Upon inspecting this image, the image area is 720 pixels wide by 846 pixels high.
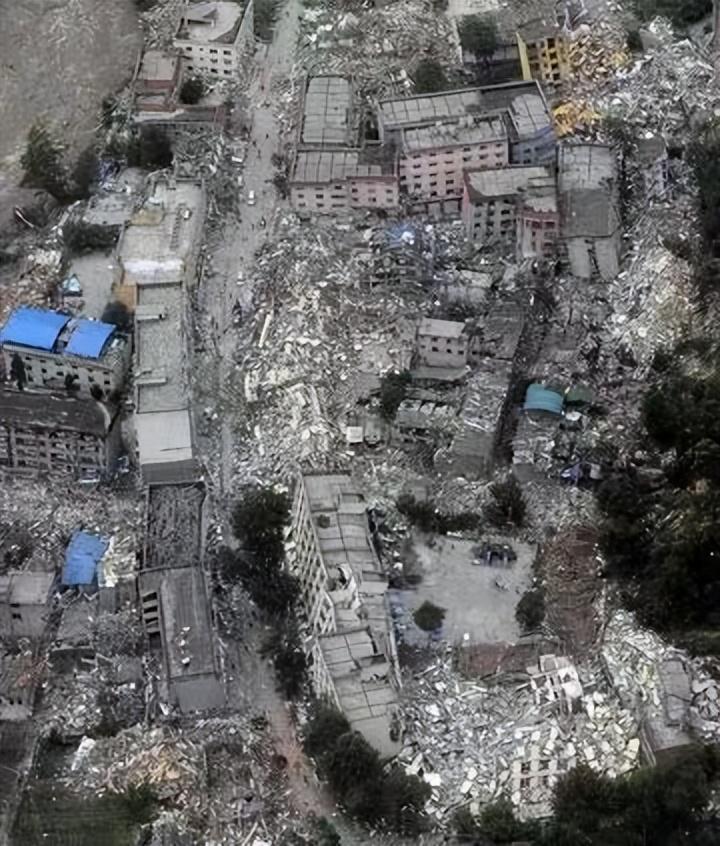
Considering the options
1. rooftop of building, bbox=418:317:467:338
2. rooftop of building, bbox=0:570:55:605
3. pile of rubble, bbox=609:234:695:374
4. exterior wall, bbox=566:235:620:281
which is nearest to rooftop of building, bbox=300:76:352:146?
exterior wall, bbox=566:235:620:281

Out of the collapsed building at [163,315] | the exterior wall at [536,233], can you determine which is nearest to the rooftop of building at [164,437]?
the collapsed building at [163,315]

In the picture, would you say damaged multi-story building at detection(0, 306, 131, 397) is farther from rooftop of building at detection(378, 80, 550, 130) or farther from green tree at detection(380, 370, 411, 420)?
rooftop of building at detection(378, 80, 550, 130)

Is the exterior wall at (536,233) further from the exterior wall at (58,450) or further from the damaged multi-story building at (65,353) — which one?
the exterior wall at (58,450)

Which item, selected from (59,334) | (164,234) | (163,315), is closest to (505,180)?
(164,234)

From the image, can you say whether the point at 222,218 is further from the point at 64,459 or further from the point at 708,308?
the point at 708,308

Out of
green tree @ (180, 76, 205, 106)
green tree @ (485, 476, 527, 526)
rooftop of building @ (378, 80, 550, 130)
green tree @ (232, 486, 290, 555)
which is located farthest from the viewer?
green tree @ (180, 76, 205, 106)

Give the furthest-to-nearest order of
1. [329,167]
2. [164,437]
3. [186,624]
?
[329,167]
[164,437]
[186,624]

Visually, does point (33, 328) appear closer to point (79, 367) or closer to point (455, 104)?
point (79, 367)
